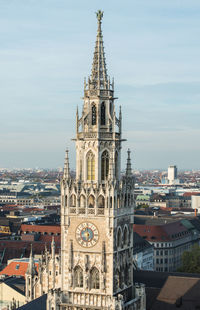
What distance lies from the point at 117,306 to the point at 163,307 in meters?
11.4

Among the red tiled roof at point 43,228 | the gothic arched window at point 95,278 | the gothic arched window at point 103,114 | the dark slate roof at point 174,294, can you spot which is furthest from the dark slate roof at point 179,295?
the red tiled roof at point 43,228

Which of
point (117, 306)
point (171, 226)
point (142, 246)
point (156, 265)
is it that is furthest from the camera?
point (171, 226)

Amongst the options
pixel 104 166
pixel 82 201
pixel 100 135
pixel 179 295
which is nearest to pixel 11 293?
pixel 179 295

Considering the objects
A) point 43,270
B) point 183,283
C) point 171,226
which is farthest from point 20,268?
point 171,226

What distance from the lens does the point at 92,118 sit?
5656 cm

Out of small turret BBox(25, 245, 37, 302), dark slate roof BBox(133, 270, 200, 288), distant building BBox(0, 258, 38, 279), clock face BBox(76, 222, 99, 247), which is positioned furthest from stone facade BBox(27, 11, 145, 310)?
distant building BBox(0, 258, 38, 279)

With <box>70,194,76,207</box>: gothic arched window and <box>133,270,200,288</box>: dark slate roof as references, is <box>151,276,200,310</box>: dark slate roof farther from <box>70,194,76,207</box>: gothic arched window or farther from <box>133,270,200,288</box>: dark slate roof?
<box>70,194,76,207</box>: gothic arched window

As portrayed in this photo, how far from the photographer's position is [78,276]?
2223 inches

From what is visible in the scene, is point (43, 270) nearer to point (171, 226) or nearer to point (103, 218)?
point (103, 218)

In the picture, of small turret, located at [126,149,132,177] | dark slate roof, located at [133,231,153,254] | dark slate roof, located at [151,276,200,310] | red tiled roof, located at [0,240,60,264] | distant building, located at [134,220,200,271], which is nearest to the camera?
small turret, located at [126,149,132,177]

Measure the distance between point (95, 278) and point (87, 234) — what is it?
160 inches

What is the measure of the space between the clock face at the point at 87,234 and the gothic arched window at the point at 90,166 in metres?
4.24

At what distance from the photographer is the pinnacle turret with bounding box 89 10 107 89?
56750 mm

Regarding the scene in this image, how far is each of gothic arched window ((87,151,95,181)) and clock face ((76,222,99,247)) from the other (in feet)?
13.9
